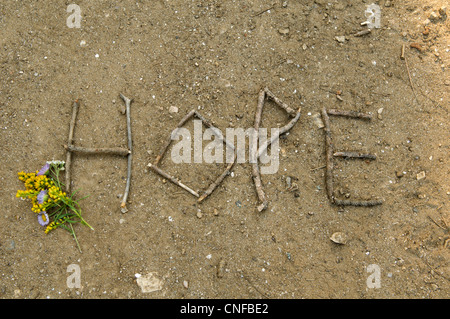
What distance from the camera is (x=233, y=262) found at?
355cm

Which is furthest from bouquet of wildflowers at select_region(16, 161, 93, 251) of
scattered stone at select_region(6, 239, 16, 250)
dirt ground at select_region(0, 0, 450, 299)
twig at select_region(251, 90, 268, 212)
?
twig at select_region(251, 90, 268, 212)

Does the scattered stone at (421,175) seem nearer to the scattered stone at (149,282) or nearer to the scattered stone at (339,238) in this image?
the scattered stone at (339,238)

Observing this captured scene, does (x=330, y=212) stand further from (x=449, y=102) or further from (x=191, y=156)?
(x=449, y=102)

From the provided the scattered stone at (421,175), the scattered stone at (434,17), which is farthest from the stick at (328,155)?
the scattered stone at (434,17)

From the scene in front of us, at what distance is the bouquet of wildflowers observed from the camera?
3.46 meters

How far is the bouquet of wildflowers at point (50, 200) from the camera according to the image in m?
3.46

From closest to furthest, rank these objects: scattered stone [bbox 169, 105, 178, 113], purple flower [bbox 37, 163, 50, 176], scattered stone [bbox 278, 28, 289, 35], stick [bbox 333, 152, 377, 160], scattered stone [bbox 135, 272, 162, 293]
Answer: scattered stone [bbox 135, 272, 162, 293] → purple flower [bbox 37, 163, 50, 176] → stick [bbox 333, 152, 377, 160] → scattered stone [bbox 169, 105, 178, 113] → scattered stone [bbox 278, 28, 289, 35]

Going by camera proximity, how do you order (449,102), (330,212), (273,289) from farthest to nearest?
(449,102)
(330,212)
(273,289)

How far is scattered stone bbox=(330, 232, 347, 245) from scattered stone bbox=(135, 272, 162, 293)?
198 cm

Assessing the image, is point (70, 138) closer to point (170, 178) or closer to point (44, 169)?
point (44, 169)

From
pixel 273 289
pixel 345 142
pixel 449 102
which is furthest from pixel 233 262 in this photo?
pixel 449 102

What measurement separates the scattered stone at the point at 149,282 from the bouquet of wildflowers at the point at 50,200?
824 mm

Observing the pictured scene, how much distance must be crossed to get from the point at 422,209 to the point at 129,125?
11.7 feet

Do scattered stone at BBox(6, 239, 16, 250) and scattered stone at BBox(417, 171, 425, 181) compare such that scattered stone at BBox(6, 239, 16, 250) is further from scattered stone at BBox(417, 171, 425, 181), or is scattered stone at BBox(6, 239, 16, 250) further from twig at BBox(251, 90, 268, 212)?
scattered stone at BBox(417, 171, 425, 181)
